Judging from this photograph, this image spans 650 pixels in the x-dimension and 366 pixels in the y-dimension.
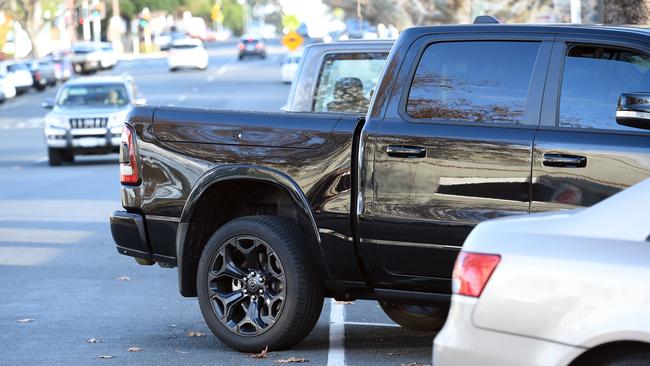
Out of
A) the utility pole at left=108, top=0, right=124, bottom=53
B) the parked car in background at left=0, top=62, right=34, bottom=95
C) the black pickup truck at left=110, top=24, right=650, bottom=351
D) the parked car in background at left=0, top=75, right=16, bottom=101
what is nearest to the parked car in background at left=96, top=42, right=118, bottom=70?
the parked car in background at left=0, top=62, right=34, bottom=95

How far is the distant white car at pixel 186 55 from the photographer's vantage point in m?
75.1

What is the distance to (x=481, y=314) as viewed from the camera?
5.10m

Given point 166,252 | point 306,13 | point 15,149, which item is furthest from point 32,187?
point 306,13

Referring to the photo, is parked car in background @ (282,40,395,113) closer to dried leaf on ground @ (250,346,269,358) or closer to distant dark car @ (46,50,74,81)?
dried leaf on ground @ (250,346,269,358)

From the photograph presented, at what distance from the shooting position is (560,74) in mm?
7258

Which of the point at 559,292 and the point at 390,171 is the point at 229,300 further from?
the point at 559,292

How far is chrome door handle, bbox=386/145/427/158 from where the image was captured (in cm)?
743

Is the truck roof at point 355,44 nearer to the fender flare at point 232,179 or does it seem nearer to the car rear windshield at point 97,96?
the fender flare at point 232,179

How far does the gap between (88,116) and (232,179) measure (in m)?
18.8

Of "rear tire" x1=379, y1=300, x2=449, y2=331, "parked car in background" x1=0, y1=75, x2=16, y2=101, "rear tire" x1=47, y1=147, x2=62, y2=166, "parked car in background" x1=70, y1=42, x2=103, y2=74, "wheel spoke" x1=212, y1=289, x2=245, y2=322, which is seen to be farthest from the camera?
"parked car in background" x1=70, y1=42, x2=103, y2=74

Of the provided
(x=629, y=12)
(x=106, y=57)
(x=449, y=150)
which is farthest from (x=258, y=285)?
(x=106, y=57)

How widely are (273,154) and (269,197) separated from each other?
52 centimetres

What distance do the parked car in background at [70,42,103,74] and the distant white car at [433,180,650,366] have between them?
2985 inches

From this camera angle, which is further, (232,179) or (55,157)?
(55,157)
